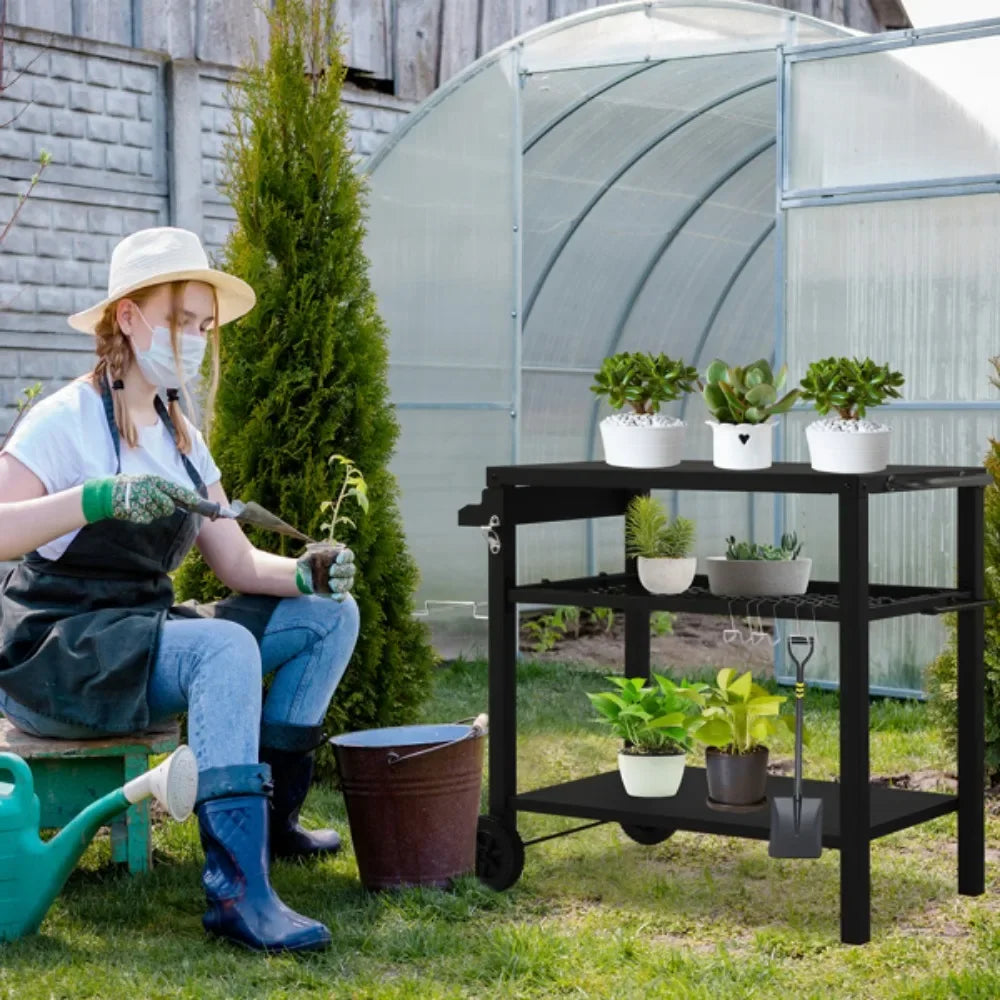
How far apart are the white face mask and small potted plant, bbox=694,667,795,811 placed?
1426 millimetres

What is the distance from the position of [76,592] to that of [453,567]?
4.78 m

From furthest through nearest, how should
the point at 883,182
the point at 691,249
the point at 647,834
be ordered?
1. the point at 691,249
2. the point at 883,182
3. the point at 647,834

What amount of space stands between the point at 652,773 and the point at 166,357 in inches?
60.0

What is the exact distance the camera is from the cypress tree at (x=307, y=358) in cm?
550

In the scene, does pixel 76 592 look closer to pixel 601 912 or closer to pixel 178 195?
pixel 601 912

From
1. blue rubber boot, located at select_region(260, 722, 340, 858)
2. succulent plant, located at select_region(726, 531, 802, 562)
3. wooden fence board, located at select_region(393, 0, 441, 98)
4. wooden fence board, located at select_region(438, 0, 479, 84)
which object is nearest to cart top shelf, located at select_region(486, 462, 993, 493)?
succulent plant, located at select_region(726, 531, 802, 562)

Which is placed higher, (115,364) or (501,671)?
(115,364)

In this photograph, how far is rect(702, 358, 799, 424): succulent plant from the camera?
13.6ft

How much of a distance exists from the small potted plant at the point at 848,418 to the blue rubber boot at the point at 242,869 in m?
1.44

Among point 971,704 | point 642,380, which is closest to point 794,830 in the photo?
point 971,704

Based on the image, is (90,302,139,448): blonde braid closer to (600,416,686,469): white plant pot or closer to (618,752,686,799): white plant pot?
(600,416,686,469): white plant pot

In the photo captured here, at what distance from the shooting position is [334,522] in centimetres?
502

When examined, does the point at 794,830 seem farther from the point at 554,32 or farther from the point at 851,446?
the point at 554,32

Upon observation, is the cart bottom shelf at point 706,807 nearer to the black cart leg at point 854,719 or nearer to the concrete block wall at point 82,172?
the black cart leg at point 854,719
